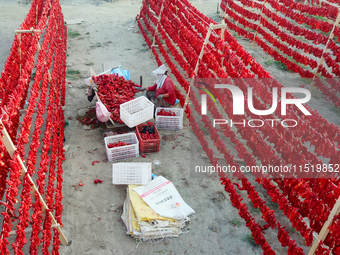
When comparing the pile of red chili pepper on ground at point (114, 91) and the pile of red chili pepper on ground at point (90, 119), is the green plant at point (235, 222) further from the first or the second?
the pile of red chili pepper on ground at point (90, 119)

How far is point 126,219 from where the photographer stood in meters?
4.73

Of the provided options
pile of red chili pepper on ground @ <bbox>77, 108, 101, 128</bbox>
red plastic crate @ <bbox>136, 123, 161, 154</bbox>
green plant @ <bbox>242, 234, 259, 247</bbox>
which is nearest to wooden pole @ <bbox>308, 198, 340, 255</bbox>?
green plant @ <bbox>242, 234, 259, 247</bbox>

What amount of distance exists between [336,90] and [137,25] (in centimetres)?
916

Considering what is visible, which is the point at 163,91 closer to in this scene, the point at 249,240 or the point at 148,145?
the point at 148,145

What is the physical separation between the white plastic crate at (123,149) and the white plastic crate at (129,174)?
23.5 inches

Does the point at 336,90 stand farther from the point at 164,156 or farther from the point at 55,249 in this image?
the point at 55,249

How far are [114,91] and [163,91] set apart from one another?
121cm

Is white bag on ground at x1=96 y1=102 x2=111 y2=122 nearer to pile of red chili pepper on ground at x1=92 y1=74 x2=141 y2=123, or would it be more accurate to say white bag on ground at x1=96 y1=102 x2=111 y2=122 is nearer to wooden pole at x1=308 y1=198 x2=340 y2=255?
pile of red chili pepper on ground at x1=92 y1=74 x2=141 y2=123

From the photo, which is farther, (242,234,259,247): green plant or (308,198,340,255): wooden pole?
(242,234,259,247): green plant

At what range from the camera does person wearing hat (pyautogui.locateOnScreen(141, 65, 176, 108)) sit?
6.94 metres

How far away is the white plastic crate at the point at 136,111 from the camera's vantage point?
6.22 meters

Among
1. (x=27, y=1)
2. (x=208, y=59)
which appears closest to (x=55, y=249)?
(x=208, y=59)

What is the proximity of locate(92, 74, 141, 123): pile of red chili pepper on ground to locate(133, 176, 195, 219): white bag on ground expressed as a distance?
1.96 meters

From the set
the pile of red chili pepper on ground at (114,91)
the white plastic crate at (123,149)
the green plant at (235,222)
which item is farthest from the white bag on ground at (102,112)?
the green plant at (235,222)
